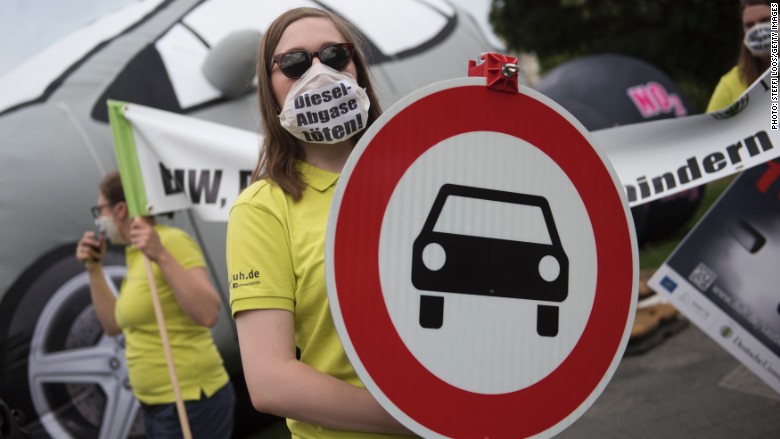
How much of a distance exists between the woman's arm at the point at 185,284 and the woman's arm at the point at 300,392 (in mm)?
2140

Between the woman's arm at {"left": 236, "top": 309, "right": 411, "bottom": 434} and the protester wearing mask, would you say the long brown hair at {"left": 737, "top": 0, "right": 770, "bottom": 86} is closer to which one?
the protester wearing mask

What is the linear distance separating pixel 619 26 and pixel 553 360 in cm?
1709

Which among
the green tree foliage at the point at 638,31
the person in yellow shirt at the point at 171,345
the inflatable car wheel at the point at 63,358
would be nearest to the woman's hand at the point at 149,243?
the person in yellow shirt at the point at 171,345

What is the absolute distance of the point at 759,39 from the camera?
3580mm

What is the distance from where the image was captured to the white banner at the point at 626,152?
310 cm

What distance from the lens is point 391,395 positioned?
140 centimetres

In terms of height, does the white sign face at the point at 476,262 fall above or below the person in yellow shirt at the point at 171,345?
above

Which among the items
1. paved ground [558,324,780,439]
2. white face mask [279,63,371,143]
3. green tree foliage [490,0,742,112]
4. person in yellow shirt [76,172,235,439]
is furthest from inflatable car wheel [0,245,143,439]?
green tree foliage [490,0,742,112]

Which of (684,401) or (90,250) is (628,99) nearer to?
(684,401)

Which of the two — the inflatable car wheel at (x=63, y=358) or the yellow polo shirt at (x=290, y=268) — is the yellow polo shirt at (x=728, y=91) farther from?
the inflatable car wheel at (x=63, y=358)

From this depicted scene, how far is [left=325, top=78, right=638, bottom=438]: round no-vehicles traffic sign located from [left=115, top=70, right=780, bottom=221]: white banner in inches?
59.6

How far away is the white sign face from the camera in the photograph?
1434 mm

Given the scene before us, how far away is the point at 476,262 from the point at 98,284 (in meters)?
3.28

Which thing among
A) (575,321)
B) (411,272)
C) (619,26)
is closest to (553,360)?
(575,321)
